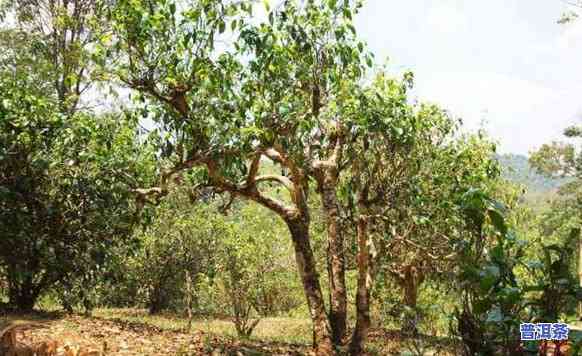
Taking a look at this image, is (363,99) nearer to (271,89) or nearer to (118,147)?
(271,89)

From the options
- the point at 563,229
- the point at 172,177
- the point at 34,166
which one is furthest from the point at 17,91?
the point at 563,229

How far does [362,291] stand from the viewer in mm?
8070

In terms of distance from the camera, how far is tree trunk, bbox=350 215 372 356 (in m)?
7.87

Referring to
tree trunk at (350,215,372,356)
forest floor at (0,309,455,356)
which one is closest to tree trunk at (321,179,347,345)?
tree trunk at (350,215,372,356)

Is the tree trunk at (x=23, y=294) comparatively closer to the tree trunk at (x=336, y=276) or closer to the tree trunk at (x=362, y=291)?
the tree trunk at (x=336, y=276)

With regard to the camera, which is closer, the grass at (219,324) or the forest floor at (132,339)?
the forest floor at (132,339)

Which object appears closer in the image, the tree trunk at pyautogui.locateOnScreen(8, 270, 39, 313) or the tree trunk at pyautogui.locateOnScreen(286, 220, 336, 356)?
the tree trunk at pyautogui.locateOnScreen(286, 220, 336, 356)

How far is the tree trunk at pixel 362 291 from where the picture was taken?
787 cm

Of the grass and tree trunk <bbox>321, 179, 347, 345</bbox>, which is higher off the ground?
tree trunk <bbox>321, 179, 347, 345</bbox>


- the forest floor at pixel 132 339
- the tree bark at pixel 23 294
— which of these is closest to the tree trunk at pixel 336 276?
the forest floor at pixel 132 339

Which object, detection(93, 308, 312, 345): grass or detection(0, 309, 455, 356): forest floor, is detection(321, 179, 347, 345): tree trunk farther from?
detection(93, 308, 312, 345): grass

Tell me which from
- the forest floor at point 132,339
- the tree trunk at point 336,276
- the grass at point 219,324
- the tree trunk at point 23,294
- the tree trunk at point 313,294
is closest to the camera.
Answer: the forest floor at point 132,339

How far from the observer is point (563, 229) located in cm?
3662

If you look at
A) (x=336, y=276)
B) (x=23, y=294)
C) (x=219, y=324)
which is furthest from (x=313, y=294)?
(x=219, y=324)
